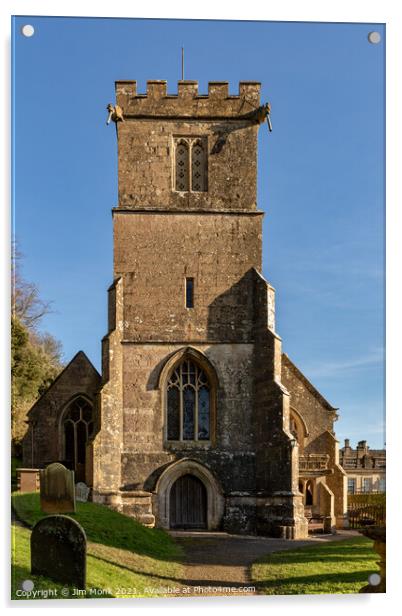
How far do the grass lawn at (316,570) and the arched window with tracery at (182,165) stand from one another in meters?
11.5

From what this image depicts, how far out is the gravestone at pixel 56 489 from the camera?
15.5 meters

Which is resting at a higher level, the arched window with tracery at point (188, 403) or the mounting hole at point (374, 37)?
the mounting hole at point (374, 37)

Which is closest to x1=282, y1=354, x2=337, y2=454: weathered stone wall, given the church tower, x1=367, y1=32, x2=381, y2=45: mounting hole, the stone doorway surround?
the church tower

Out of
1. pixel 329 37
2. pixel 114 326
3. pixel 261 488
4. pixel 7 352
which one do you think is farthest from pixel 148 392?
pixel 329 37

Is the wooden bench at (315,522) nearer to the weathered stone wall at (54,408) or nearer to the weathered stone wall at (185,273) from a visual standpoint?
the weathered stone wall at (185,273)

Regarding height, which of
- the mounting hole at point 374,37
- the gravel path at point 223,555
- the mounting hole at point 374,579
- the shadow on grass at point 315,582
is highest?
the mounting hole at point 374,37

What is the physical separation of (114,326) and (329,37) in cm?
1137

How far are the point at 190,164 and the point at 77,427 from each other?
359 inches

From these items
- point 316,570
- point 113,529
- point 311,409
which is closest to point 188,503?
point 113,529

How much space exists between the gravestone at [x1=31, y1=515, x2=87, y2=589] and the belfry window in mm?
13767

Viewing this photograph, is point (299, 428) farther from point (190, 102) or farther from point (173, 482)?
point (190, 102)

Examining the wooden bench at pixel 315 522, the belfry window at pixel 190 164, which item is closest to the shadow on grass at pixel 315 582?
the wooden bench at pixel 315 522

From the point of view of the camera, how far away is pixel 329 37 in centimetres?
1494

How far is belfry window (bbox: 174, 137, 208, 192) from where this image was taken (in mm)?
24719
